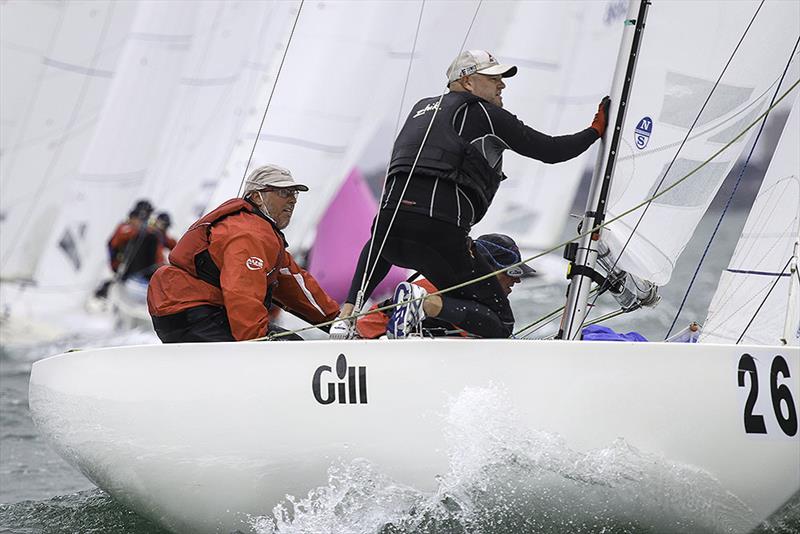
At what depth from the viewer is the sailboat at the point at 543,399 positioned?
3.20 meters

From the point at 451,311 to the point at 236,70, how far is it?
23.5 feet

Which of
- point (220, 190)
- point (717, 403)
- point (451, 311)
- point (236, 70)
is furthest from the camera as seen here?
point (236, 70)

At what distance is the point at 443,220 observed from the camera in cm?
363

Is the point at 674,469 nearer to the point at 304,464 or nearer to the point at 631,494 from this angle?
the point at 631,494

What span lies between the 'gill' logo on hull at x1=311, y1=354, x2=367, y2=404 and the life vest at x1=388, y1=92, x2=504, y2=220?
2.07ft

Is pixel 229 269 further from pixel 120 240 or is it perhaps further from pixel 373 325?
pixel 120 240

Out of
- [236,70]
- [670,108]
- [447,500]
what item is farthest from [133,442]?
[236,70]

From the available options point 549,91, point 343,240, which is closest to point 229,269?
point 343,240

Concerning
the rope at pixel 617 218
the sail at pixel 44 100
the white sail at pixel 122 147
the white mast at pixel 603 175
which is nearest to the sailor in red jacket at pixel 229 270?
the rope at pixel 617 218

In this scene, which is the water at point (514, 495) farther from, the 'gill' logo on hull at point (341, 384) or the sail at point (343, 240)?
the sail at point (343, 240)

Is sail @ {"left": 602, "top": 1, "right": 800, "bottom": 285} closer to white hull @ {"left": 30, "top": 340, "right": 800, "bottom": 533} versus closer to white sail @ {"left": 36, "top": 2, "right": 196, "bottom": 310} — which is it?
white hull @ {"left": 30, "top": 340, "right": 800, "bottom": 533}

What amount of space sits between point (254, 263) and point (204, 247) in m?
0.19

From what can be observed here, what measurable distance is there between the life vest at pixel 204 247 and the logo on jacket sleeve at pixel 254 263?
111mm

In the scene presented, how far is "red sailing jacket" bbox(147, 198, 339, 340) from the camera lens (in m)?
3.61
